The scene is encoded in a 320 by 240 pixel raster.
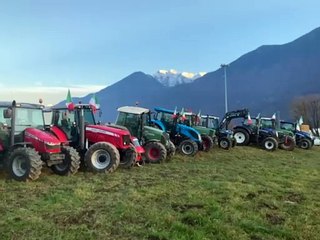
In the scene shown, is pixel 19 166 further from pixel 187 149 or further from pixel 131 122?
pixel 187 149

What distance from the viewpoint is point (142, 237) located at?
22.1 feet

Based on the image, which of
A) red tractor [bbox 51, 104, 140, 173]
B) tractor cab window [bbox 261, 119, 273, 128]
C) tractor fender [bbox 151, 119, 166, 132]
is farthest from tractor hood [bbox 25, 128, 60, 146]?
tractor cab window [bbox 261, 119, 273, 128]

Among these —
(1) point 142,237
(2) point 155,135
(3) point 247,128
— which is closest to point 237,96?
(3) point 247,128

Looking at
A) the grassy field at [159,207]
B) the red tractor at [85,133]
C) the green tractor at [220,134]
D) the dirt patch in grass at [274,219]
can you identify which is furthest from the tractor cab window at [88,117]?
the green tractor at [220,134]

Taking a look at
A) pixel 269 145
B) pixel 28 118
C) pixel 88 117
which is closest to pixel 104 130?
pixel 88 117

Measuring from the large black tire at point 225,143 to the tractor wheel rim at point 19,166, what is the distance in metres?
16.5

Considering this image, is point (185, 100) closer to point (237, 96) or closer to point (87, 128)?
point (237, 96)

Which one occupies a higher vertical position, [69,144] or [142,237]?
[69,144]

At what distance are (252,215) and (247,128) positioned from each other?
23.0 m

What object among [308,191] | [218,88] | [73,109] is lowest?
[308,191]

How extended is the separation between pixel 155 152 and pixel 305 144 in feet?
61.9

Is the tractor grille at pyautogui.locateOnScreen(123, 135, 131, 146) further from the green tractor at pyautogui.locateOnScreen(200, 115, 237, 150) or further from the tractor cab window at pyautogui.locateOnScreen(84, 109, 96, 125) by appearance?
the green tractor at pyautogui.locateOnScreen(200, 115, 237, 150)

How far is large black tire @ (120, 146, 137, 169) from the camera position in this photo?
15391 mm

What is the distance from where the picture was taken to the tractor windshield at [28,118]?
1297 cm
